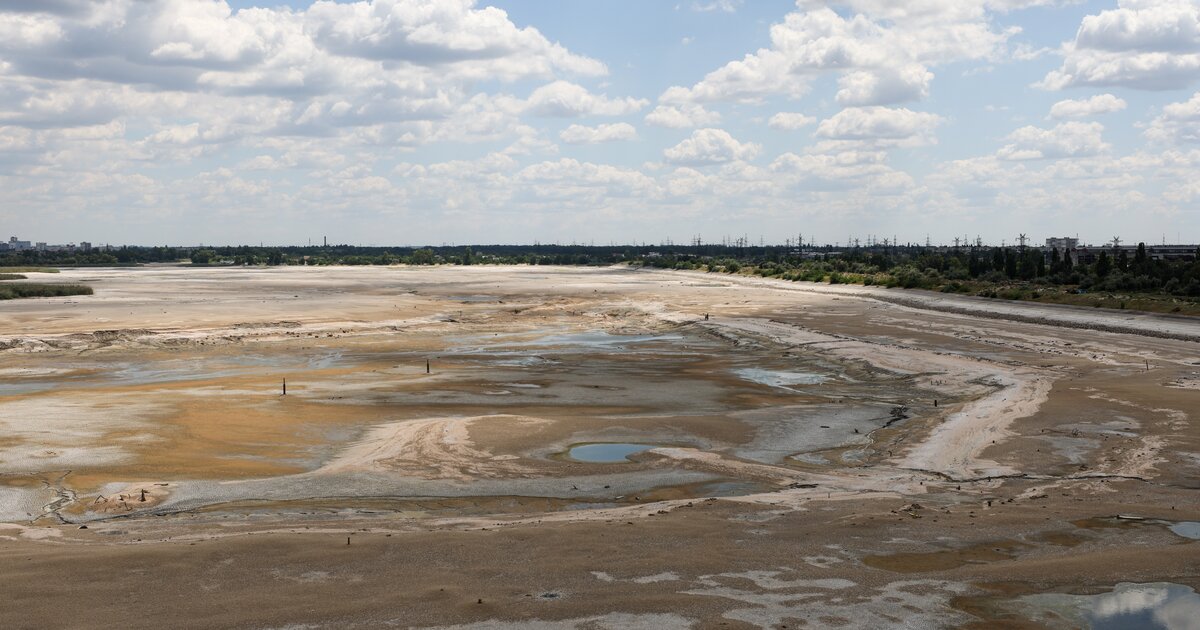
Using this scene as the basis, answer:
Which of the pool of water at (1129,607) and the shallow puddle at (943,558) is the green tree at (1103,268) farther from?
the pool of water at (1129,607)

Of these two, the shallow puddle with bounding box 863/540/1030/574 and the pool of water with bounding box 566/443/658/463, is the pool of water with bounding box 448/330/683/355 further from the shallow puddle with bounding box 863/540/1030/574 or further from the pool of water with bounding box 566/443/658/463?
the shallow puddle with bounding box 863/540/1030/574

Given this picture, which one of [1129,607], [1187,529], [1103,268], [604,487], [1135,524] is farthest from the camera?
[1103,268]

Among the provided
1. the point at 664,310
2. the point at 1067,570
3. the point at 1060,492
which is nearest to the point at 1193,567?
the point at 1067,570

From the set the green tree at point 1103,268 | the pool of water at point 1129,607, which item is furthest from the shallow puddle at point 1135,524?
the green tree at point 1103,268

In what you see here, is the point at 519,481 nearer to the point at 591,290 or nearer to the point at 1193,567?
the point at 1193,567

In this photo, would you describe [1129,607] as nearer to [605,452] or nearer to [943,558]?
[943,558]

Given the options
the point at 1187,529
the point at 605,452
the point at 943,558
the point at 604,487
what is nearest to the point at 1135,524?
the point at 1187,529
